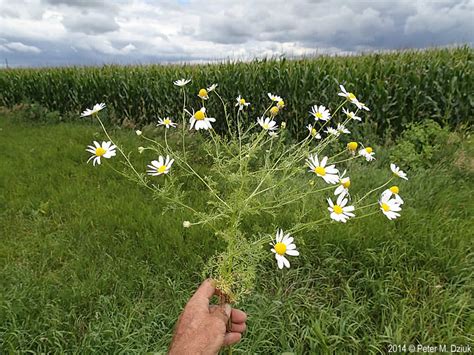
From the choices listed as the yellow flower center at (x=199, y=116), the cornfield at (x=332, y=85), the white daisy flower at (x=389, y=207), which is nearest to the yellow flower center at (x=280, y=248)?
the white daisy flower at (x=389, y=207)

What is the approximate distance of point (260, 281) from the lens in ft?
8.78

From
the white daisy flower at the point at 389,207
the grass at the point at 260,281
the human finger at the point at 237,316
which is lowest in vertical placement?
the grass at the point at 260,281

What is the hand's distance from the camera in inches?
49.7

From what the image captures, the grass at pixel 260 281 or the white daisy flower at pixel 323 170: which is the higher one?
the white daisy flower at pixel 323 170

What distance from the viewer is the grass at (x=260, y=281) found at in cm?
222

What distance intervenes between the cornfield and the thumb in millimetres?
5685

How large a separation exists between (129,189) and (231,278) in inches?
132

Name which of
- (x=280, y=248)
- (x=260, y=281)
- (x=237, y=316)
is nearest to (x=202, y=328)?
(x=237, y=316)

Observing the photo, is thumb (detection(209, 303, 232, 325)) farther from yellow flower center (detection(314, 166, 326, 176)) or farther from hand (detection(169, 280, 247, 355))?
yellow flower center (detection(314, 166, 326, 176))

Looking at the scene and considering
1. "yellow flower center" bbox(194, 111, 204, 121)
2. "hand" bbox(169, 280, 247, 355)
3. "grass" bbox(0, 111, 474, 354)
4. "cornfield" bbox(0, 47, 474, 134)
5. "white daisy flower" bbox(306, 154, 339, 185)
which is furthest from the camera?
"cornfield" bbox(0, 47, 474, 134)

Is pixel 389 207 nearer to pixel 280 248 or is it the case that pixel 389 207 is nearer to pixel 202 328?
pixel 280 248

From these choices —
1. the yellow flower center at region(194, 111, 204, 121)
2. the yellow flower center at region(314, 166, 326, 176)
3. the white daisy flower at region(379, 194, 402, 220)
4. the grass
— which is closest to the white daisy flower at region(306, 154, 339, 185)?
the yellow flower center at region(314, 166, 326, 176)

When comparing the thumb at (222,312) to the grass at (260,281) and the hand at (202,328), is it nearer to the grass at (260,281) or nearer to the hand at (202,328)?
the hand at (202,328)

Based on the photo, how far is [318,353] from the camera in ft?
6.95
